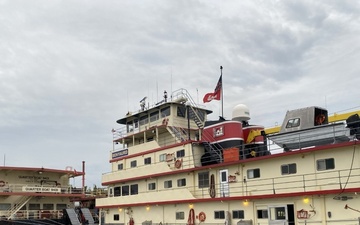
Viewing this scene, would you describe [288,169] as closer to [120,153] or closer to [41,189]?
[120,153]

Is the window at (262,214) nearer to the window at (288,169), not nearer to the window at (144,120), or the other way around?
the window at (288,169)

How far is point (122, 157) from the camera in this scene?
34.5 m

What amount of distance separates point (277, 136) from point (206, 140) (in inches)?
255

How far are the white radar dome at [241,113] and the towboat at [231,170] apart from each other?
0.23ft

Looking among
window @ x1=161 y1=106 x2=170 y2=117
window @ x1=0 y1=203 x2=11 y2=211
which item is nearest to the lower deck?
window @ x1=161 y1=106 x2=170 y2=117

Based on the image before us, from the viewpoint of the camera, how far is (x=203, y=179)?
26.8m

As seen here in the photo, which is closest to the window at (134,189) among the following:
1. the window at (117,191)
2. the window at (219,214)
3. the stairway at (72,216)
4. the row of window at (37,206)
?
the window at (117,191)

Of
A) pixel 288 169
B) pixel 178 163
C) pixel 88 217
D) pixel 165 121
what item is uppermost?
pixel 165 121

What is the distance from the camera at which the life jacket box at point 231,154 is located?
24514mm

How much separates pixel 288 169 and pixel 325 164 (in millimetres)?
2199

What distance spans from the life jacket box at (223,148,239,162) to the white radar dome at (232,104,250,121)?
14.0 ft

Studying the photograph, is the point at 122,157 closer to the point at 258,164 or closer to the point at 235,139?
the point at 235,139

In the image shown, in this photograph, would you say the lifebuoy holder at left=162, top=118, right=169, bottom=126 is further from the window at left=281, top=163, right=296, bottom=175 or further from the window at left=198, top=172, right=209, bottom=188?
the window at left=281, top=163, right=296, bottom=175

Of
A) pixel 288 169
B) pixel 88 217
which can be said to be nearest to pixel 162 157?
pixel 288 169
